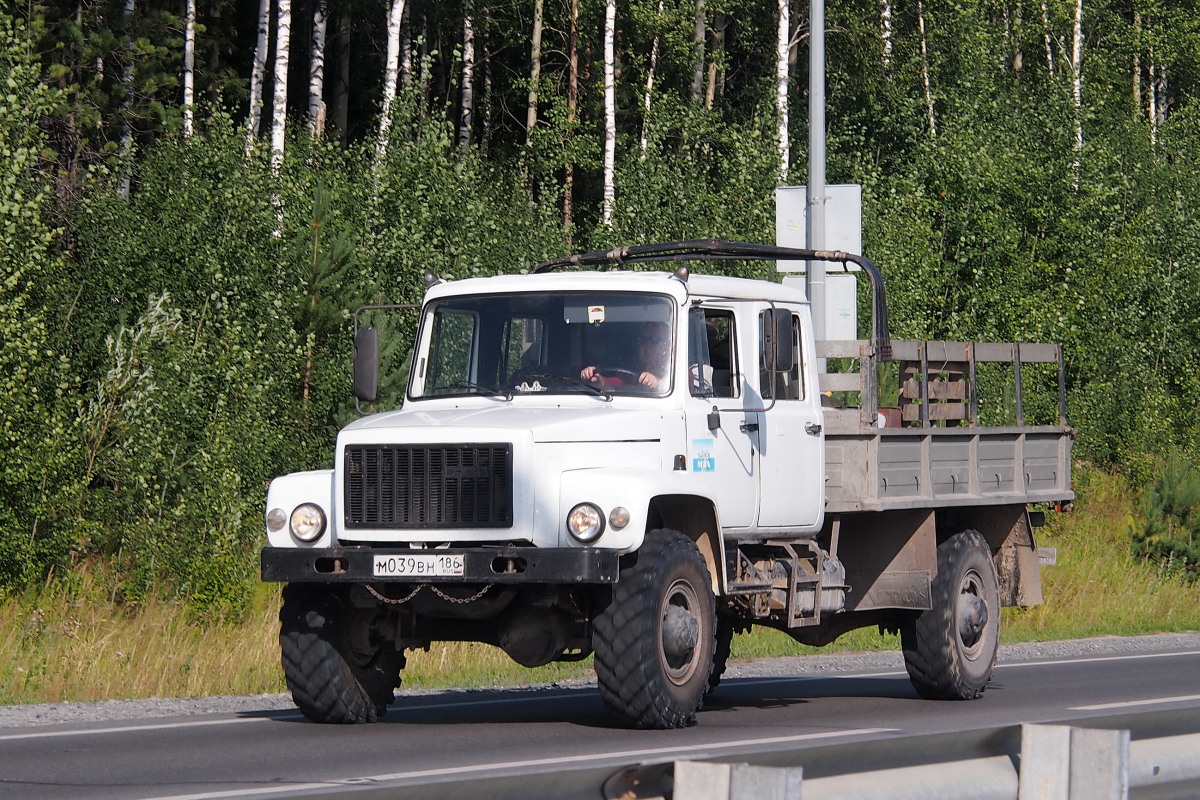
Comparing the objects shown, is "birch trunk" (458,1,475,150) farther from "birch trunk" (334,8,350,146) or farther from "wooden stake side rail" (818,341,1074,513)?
"wooden stake side rail" (818,341,1074,513)

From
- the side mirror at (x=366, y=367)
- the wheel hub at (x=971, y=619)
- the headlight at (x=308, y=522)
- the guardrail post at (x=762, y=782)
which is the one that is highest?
the side mirror at (x=366, y=367)

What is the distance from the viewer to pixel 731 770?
4.12 metres

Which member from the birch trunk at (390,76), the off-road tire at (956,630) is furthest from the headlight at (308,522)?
the birch trunk at (390,76)

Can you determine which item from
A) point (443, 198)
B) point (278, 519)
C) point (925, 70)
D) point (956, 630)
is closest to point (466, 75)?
point (925, 70)

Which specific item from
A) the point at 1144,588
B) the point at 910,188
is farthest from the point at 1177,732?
the point at 910,188

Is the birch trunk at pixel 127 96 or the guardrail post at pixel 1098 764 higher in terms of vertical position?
the birch trunk at pixel 127 96

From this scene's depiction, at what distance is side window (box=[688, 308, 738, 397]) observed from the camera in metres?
11.9

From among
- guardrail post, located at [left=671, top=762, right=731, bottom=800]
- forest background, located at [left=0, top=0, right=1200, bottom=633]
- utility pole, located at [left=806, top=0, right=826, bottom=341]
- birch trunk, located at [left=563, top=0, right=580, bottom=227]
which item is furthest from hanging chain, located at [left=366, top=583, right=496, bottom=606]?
birch trunk, located at [left=563, top=0, right=580, bottom=227]

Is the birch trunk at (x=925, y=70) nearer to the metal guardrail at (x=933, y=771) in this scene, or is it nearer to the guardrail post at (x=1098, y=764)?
the metal guardrail at (x=933, y=771)

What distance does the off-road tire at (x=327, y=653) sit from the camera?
11297 mm

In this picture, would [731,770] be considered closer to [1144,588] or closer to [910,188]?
[1144,588]

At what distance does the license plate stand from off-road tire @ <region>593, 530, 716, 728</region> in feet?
2.85

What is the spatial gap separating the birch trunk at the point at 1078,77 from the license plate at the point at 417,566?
1228 inches

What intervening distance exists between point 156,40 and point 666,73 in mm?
14383
